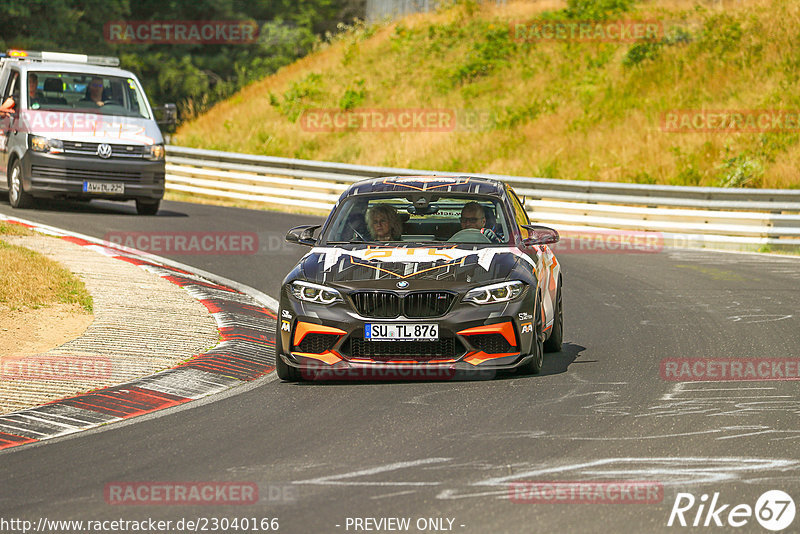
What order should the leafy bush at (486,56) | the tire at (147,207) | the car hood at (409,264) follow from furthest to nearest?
the leafy bush at (486,56) < the tire at (147,207) < the car hood at (409,264)

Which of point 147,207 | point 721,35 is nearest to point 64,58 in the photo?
point 147,207

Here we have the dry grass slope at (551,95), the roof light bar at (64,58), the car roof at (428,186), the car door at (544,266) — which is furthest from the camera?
the dry grass slope at (551,95)

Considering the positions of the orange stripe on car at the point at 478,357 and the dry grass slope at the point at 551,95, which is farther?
the dry grass slope at the point at 551,95

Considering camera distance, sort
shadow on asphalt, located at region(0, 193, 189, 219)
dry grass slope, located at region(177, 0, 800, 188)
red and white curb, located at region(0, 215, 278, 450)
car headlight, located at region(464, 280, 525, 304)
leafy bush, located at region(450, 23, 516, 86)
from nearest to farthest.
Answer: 1. red and white curb, located at region(0, 215, 278, 450)
2. car headlight, located at region(464, 280, 525, 304)
3. shadow on asphalt, located at region(0, 193, 189, 219)
4. dry grass slope, located at region(177, 0, 800, 188)
5. leafy bush, located at region(450, 23, 516, 86)

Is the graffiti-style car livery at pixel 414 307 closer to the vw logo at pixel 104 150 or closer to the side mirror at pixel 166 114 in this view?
the vw logo at pixel 104 150

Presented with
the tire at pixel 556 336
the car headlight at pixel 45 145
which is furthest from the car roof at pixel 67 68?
the tire at pixel 556 336

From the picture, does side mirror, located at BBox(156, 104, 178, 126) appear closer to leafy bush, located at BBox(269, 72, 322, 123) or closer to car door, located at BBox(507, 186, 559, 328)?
car door, located at BBox(507, 186, 559, 328)

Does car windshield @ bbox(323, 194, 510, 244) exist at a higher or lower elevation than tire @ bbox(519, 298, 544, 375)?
higher

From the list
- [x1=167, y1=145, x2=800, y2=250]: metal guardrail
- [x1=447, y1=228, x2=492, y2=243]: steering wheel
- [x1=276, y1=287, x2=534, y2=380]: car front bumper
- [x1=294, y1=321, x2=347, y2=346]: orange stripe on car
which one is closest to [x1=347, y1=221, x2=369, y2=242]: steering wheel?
[x1=447, y1=228, x2=492, y2=243]: steering wheel

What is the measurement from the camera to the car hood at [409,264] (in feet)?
29.6

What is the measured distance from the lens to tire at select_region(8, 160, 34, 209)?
20.5 m

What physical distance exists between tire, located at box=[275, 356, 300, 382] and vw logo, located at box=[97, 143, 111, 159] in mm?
11633

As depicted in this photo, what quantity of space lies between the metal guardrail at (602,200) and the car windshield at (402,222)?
9.63 meters

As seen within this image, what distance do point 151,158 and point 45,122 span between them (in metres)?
1.77
